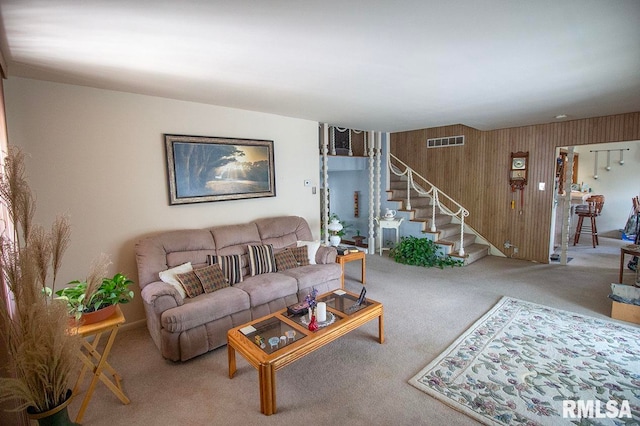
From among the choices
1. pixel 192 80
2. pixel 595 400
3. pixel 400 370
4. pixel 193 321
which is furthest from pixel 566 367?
pixel 192 80

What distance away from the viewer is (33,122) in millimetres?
2732

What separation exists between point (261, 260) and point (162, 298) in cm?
121

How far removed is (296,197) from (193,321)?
261 cm

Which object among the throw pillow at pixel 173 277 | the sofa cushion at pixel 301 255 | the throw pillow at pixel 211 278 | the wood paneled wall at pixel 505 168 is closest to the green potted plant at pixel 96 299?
the throw pillow at pixel 173 277

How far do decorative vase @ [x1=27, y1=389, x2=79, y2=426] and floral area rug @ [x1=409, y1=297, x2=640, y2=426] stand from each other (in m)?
2.12

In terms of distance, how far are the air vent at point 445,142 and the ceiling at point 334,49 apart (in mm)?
2598

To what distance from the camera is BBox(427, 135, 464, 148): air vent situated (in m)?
6.28

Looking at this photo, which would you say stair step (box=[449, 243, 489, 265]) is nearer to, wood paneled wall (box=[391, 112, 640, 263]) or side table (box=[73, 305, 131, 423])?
wood paneled wall (box=[391, 112, 640, 263])

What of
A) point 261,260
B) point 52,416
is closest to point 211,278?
point 261,260

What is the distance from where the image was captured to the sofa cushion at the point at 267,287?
10.4ft

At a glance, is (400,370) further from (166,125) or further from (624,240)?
(624,240)

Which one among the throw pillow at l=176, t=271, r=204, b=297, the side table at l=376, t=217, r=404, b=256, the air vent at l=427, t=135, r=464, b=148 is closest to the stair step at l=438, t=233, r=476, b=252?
the side table at l=376, t=217, r=404, b=256

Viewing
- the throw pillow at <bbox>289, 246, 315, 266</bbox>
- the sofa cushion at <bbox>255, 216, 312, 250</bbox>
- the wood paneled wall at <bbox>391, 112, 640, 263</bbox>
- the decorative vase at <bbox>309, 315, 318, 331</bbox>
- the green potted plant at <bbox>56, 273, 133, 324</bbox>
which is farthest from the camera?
the wood paneled wall at <bbox>391, 112, 640, 263</bbox>

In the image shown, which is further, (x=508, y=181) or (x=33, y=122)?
(x=508, y=181)
